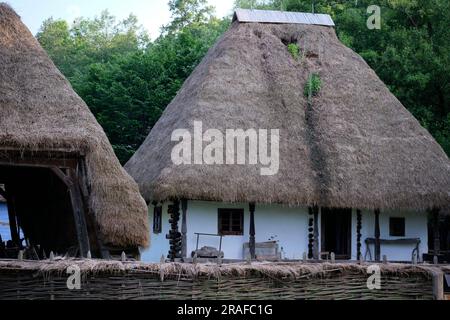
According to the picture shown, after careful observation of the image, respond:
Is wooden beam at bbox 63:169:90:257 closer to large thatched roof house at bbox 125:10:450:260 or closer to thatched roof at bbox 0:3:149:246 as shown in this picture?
thatched roof at bbox 0:3:149:246

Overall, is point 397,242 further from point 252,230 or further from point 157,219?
point 157,219

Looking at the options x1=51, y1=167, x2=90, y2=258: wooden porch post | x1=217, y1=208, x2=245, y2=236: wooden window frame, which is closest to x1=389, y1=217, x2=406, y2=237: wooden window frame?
x1=217, y1=208, x2=245, y2=236: wooden window frame

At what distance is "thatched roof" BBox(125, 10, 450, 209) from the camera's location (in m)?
19.7

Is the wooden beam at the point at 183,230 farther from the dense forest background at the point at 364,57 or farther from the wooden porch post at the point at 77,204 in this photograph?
the dense forest background at the point at 364,57

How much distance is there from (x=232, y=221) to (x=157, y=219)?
2.72 m

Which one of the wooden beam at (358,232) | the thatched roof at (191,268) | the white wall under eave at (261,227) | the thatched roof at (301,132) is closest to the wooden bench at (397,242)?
the wooden beam at (358,232)

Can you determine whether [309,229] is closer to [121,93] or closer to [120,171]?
[120,171]

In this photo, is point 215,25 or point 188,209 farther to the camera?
point 215,25

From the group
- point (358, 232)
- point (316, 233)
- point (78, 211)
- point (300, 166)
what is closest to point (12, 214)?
point (78, 211)

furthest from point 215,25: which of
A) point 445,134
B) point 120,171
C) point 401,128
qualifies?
point 120,171

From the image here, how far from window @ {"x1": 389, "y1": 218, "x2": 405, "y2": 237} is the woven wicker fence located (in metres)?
9.14
